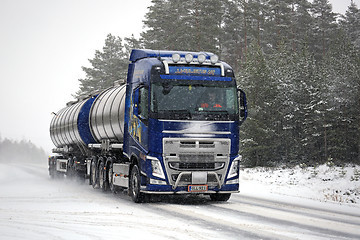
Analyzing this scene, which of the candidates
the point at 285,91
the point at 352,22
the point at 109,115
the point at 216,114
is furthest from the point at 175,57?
the point at 352,22

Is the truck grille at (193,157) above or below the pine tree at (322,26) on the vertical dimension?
below

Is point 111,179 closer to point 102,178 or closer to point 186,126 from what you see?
point 102,178

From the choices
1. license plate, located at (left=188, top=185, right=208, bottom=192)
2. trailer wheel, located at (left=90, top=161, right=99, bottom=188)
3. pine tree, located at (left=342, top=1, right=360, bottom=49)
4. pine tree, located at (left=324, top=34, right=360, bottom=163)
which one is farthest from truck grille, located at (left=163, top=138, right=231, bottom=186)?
pine tree, located at (left=342, top=1, right=360, bottom=49)

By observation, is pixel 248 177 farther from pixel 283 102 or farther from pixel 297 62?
pixel 297 62

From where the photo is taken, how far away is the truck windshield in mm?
12469

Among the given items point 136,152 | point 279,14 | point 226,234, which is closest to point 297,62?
point 279,14

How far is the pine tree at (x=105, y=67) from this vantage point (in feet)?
186

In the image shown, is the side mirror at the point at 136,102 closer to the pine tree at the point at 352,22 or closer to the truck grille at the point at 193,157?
the truck grille at the point at 193,157

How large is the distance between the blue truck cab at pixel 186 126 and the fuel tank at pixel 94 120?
2.53m

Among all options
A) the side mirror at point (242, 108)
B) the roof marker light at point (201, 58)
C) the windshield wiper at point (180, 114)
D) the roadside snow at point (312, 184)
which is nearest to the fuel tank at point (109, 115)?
the windshield wiper at point (180, 114)

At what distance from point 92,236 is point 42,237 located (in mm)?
763

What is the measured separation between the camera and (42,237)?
24.7 ft

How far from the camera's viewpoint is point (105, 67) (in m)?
62.3

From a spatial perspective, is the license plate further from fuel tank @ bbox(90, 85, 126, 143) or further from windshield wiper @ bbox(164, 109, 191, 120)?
fuel tank @ bbox(90, 85, 126, 143)
